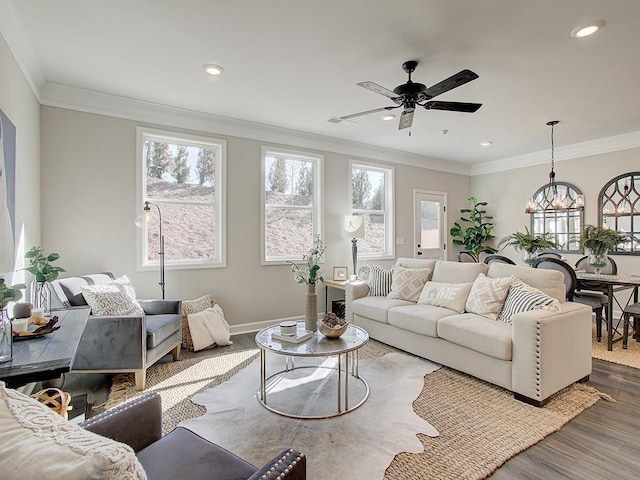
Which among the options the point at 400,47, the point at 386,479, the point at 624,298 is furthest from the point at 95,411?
the point at 624,298


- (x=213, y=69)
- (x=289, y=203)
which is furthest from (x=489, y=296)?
(x=213, y=69)

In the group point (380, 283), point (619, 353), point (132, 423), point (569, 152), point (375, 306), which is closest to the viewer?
point (132, 423)

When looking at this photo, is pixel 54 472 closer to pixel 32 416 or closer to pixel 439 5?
pixel 32 416

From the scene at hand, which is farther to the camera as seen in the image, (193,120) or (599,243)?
(193,120)

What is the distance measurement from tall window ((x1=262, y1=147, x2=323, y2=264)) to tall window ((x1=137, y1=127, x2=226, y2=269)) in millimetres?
627

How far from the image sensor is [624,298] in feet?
16.8

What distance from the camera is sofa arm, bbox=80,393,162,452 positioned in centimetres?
125

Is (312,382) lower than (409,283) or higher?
lower

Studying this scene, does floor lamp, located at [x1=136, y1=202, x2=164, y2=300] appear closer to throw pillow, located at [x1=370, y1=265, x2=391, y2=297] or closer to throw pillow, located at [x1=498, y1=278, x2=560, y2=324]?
throw pillow, located at [x1=370, y1=265, x2=391, y2=297]

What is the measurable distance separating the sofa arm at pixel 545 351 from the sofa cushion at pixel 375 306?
1358mm

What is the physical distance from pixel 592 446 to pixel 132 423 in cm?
254

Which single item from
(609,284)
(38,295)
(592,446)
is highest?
(38,295)

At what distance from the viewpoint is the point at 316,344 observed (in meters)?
2.57

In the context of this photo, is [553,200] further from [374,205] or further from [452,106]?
[452,106]
